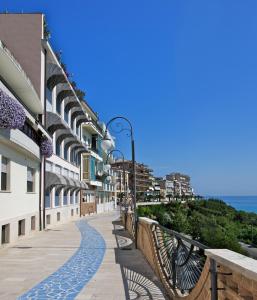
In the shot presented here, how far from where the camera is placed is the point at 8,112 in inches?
583

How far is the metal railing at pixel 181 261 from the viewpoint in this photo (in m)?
6.30

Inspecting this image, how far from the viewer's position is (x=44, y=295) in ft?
27.8

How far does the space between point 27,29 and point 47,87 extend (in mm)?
4090

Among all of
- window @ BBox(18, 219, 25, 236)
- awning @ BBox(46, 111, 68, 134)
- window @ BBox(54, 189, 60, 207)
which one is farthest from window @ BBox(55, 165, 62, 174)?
window @ BBox(18, 219, 25, 236)

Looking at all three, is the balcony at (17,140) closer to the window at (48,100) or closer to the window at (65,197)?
the window at (48,100)

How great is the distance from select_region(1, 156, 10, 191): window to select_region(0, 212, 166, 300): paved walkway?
8.11 feet

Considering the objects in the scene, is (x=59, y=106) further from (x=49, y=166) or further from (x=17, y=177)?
(x=17, y=177)

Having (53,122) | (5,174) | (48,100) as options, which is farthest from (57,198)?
(5,174)

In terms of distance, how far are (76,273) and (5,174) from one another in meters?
8.03

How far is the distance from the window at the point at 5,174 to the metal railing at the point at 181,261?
920cm

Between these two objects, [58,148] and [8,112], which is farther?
[58,148]

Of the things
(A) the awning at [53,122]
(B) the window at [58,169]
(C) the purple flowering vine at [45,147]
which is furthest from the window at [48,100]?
(B) the window at [58,169]

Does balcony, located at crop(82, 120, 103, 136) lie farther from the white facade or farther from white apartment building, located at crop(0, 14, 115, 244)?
the white facade

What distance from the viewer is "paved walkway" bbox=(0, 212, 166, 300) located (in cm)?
865
